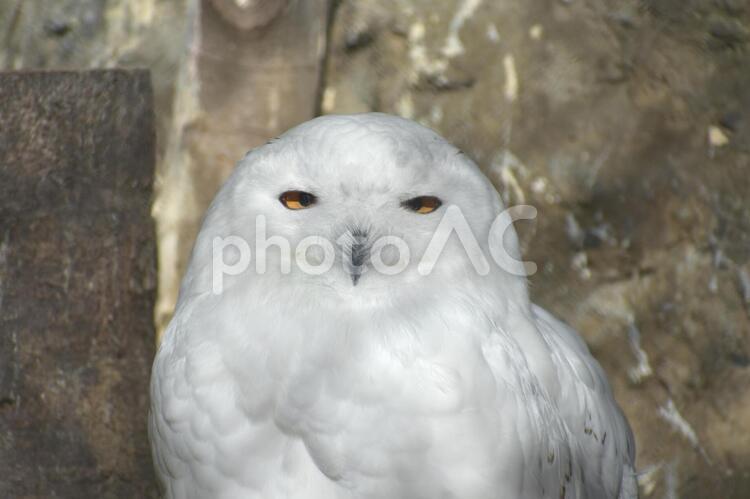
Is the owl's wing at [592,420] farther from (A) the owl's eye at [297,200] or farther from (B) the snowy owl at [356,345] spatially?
(A) the owl's eye at [297,200]

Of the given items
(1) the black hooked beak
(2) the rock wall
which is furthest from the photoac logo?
(2) the rock wall

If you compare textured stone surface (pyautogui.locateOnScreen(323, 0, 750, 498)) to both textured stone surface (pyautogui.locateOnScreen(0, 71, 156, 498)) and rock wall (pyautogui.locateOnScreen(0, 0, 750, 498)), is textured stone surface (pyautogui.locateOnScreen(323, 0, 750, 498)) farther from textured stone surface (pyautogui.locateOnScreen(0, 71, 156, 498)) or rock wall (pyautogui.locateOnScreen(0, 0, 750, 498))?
textured stone surface (pyautogui.locateOnScreen(0, 71, 156, 498))

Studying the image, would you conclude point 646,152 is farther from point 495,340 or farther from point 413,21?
point 495,340

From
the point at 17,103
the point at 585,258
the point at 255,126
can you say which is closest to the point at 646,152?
the point at 585,258

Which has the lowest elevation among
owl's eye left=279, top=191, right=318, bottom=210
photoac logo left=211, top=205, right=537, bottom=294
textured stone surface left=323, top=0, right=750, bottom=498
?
textured stone surface left=323, top=0, right=750, bottom=498

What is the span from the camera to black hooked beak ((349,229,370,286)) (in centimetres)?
207

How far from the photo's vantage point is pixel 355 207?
2.09 metres

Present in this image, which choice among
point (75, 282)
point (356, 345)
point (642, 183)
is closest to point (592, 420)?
point (356, 345)

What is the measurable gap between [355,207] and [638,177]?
202 cm

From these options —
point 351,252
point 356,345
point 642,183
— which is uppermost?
point 351,252

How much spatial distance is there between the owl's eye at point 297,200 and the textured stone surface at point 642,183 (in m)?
1.87

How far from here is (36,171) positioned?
254 centimetres

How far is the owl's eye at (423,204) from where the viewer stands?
212 centimetres

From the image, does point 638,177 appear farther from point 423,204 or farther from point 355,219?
point 355,219
